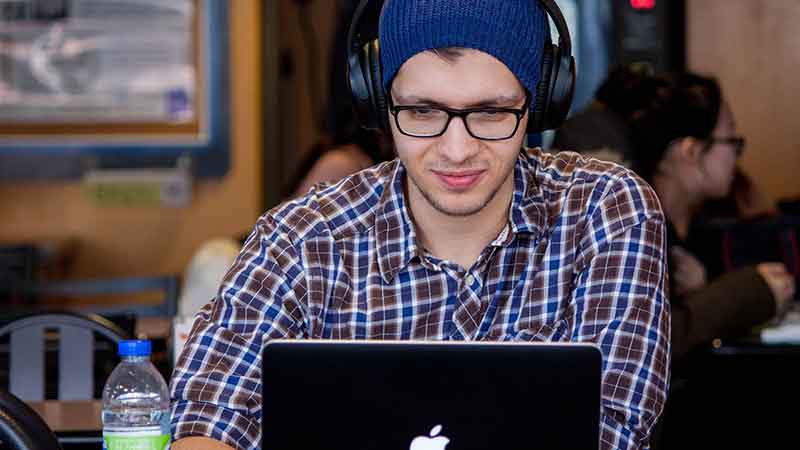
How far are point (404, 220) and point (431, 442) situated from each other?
27.1 inches

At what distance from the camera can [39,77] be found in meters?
5.00

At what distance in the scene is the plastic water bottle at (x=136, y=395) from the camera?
149cm

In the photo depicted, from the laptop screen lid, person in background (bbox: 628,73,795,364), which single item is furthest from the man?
person in background (bbox: 628,73,795,364)

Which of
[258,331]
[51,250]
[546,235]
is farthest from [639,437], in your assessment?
[51,250]

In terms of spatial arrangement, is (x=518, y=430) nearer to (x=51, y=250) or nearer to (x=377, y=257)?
(x=377, y=257)

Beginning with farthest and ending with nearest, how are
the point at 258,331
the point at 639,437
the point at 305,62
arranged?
the point at 305,62 < the point at 258,331 < the point at 639,437

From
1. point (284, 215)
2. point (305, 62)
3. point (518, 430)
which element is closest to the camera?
point (518, 430)

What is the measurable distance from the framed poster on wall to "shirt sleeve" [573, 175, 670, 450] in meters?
3.36

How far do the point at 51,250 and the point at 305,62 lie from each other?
1.19m

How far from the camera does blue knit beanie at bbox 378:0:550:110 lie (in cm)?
173

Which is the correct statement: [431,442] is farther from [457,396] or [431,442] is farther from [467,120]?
[467,120]

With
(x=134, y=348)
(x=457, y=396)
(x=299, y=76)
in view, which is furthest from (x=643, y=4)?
(x=457, y=396)

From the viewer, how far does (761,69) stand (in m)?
5.04

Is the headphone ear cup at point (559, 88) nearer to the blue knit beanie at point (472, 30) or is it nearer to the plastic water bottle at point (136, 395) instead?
the blue knit beanie at point (472, 30)
